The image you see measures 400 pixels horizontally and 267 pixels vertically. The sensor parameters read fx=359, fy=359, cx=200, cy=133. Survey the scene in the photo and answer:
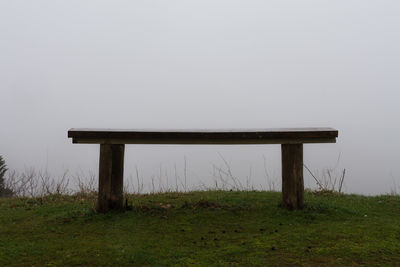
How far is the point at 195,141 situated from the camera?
15.5 feet

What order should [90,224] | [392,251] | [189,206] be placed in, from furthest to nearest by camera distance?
[189,206]
[90,224]
[392,251]

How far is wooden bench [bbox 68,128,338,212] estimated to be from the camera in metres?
4.62

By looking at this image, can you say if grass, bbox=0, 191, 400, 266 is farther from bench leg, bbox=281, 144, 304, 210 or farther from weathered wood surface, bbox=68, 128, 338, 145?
weathered wood surface, bbox=68, 128, 338, 145


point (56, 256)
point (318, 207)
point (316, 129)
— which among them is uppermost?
point (316, 129)

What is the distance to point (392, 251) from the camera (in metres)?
3.13

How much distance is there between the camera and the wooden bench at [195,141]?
4625mm

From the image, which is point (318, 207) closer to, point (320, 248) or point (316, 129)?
point (316, 129)

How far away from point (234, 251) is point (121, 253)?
102 cm

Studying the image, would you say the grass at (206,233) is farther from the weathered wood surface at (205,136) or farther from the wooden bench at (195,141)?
the weathered wood surface at (205,136)

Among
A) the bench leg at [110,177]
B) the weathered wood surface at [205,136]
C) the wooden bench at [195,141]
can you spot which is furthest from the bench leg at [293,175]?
the bench leg at [110,177]

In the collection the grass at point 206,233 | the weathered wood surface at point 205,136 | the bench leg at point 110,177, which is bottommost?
the grass at point 206,233

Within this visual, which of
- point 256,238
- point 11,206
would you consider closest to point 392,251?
point 256,238

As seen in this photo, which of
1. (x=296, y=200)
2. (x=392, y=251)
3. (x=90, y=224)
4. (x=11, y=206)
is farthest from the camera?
(x=11, y=206)

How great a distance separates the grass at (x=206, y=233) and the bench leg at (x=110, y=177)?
0.21 m
